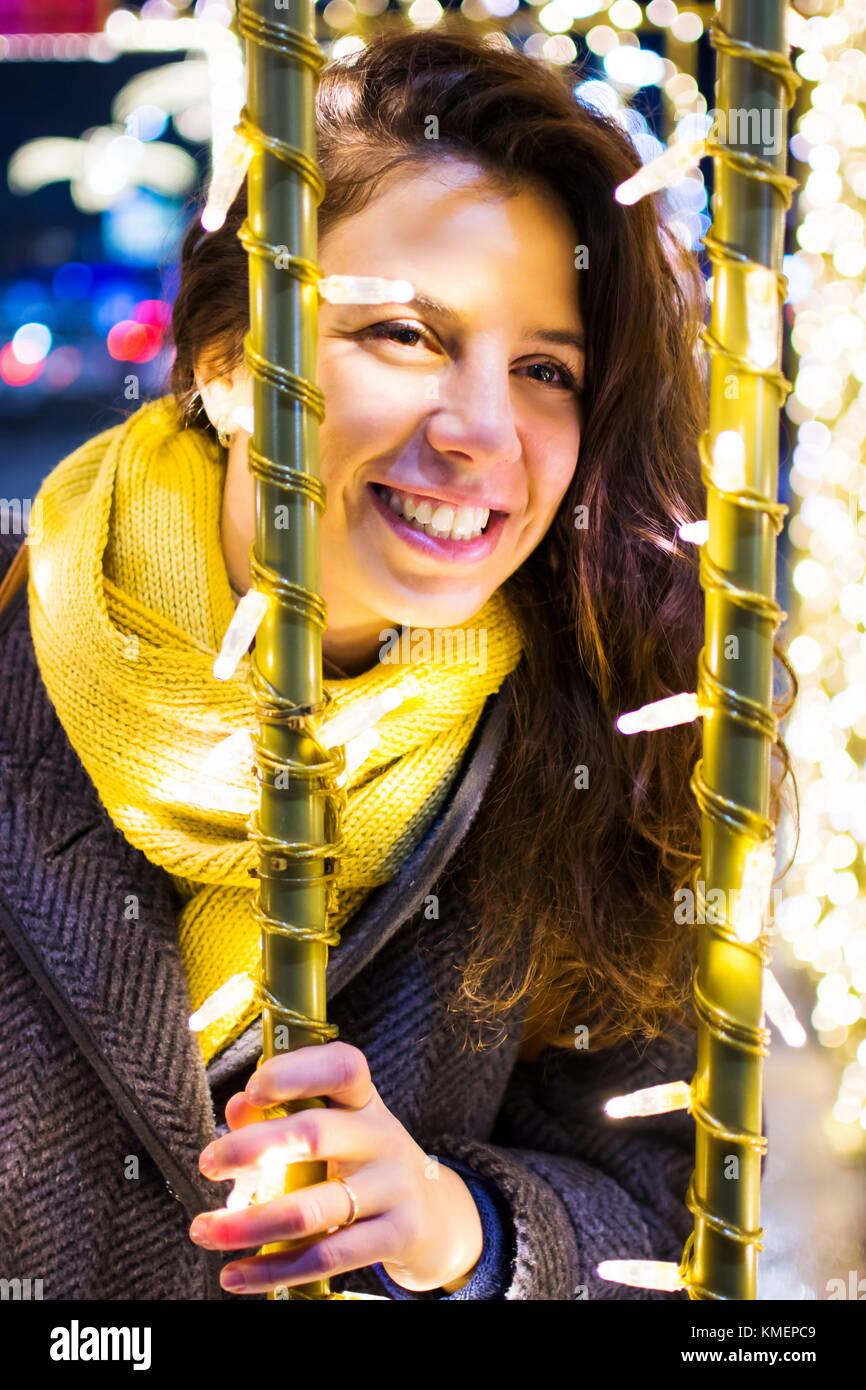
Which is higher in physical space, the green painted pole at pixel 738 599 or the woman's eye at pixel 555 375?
the woman's eye at pixel 555 375

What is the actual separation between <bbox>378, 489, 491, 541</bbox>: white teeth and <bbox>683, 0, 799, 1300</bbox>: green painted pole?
0.30 meters

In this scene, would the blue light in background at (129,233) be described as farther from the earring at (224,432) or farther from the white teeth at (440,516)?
the white teeth at (440,516)

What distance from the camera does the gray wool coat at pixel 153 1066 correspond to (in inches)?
36.9

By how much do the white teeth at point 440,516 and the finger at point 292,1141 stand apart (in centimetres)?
40

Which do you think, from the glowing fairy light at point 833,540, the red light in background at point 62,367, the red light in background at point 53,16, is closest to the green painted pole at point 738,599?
the glowing fairy light at point 833,540

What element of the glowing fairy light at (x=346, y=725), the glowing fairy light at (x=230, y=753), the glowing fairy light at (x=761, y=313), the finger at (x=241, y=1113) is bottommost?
the finger at (x=241, y=1113)

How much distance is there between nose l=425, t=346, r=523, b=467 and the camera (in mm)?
833

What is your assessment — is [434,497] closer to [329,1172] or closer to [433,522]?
[433,522]

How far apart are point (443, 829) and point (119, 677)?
10.4 inches

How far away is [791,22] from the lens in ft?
2.03

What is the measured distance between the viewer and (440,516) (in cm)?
89

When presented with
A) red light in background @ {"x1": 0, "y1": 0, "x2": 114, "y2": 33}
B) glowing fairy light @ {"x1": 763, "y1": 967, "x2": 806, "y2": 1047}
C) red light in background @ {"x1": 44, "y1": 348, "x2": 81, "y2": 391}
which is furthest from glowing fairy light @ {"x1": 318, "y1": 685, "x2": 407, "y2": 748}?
red light in background @ {"x1": 44, "y1": 348, "x2": 81, "y2": 391}

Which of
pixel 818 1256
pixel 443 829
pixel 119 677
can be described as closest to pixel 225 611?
pixel 119 677
